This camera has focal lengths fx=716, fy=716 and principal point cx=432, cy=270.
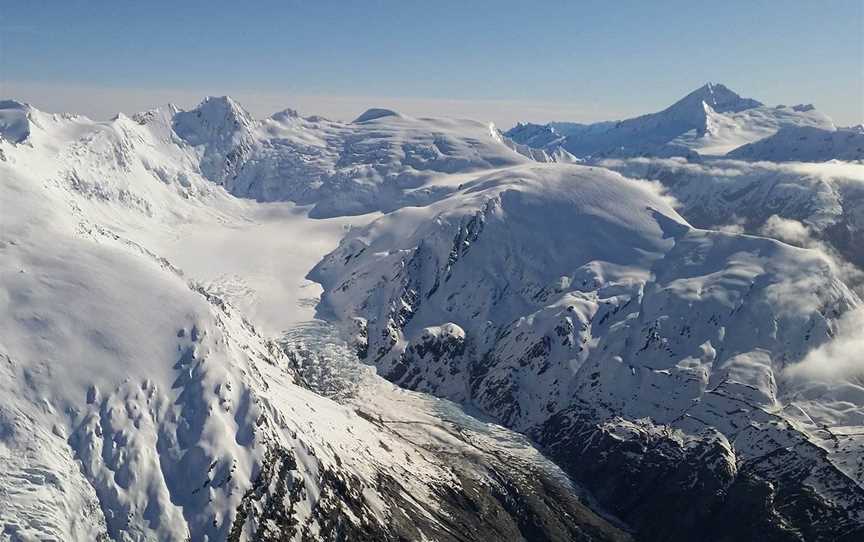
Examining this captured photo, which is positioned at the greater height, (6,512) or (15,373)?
(15,373)

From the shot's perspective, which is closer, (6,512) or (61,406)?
(6,512)

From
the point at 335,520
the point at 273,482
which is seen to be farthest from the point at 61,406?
the point at 335,520

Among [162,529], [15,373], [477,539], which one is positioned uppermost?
[15,373]

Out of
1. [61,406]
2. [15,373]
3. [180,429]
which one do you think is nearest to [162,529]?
[180,429]

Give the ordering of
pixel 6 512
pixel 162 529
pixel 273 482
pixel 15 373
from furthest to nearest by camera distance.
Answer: pixel 273 482 → pixel 15 373 → pixel 162 529 → pixel 6 512

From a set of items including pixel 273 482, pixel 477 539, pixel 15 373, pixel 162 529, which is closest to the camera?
pixel 162 529

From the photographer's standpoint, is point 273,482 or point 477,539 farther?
point 477,539

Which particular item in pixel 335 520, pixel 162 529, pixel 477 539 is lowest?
pixel 477 539

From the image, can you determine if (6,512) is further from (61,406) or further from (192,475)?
(192,475)

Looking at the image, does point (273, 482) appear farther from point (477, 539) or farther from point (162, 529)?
Result: point (477, 539)
